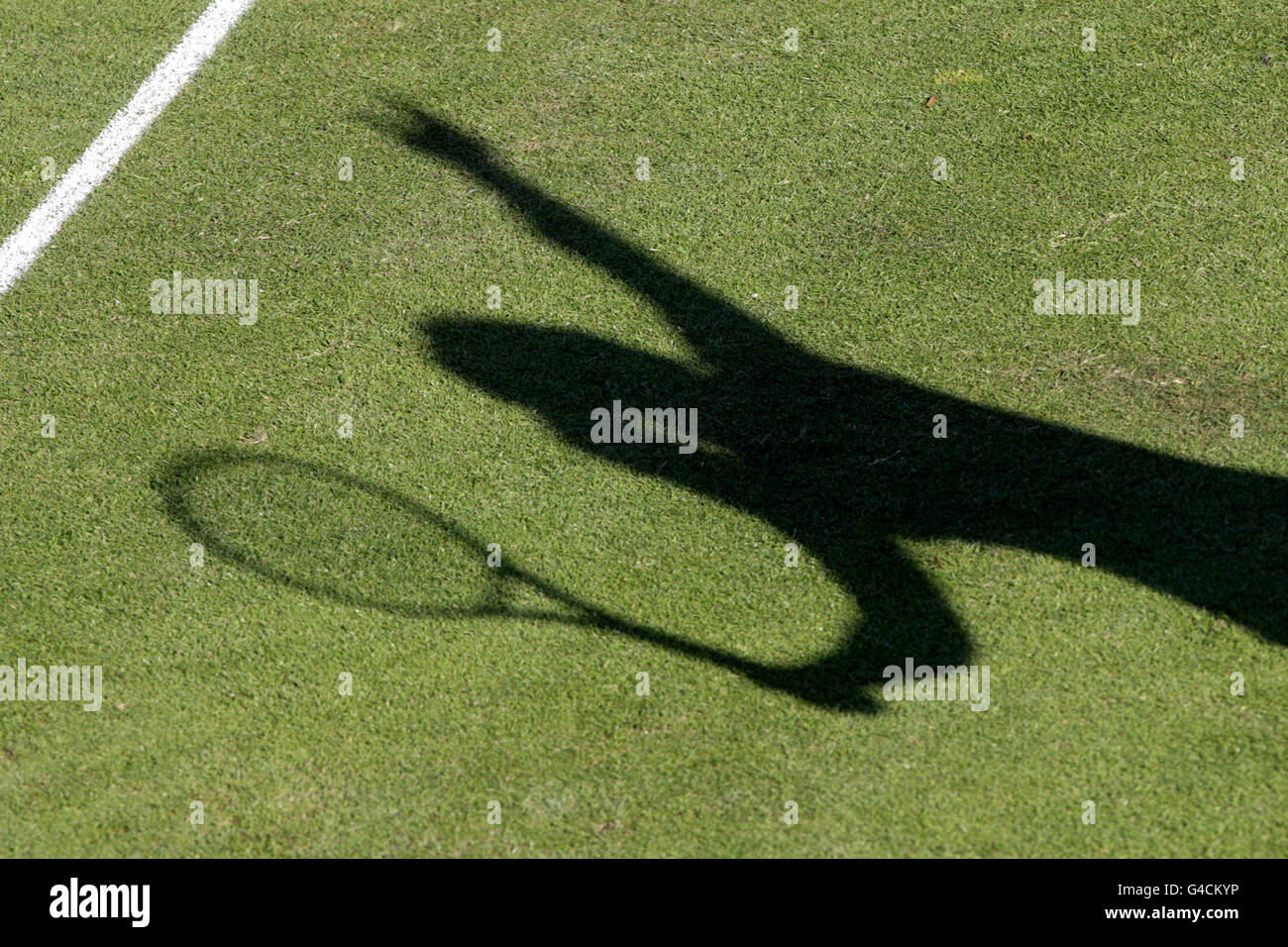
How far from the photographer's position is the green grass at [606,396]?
5.36 meters

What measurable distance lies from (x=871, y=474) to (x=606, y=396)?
1365 mm

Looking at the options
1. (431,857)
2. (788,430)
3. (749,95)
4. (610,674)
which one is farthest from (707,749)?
(749,95)

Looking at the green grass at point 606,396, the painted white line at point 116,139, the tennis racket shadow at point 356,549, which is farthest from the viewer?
the painted white line at point 116,139

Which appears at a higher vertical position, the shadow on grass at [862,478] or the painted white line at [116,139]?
the painted white line at [116,139]

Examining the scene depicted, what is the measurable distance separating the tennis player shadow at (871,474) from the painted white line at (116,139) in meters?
2.49

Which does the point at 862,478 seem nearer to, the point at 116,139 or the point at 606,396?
the point at 606,396

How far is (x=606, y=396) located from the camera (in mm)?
6863

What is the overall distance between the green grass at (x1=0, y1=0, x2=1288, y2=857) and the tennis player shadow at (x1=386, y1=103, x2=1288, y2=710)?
111 mm

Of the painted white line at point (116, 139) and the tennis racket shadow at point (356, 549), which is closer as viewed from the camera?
the tennis racket shadow at point (356, 549)

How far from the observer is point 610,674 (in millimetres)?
5746

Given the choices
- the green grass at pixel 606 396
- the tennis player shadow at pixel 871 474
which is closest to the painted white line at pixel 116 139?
the green grass at pixel 606 396

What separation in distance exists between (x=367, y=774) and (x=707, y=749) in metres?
1.34

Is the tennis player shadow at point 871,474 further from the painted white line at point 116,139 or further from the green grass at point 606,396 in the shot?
the painted white line at point 116,139
